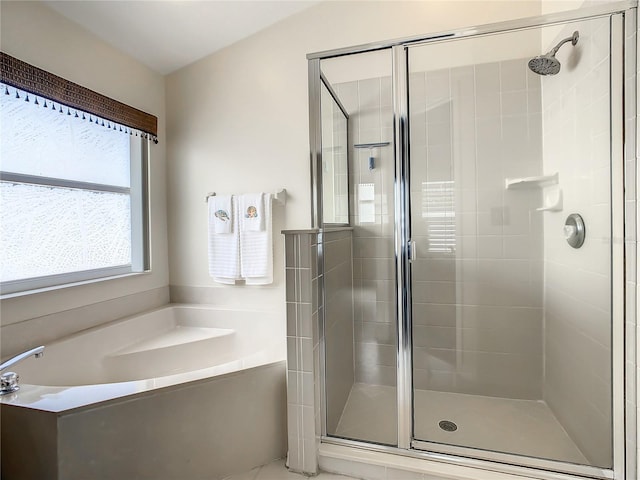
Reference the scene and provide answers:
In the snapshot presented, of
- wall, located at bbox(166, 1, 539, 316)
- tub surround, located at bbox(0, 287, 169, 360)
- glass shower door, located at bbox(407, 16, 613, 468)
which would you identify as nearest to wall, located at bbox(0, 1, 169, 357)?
tub surround, located at bbox(0, 287, 169, 360)

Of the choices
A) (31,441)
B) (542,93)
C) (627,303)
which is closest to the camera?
(31,441)

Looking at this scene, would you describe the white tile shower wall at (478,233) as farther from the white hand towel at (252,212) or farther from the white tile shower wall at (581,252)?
the white hand towel at (252,212)

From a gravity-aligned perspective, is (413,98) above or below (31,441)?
above

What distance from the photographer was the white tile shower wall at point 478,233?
1.80 metres

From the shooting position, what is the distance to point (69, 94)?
5.56 ft

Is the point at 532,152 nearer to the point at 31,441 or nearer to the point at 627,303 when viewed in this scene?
the point at 627,303

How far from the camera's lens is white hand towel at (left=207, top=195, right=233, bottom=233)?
2.21 meters

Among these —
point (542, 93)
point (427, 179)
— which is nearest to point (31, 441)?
point (427, 179)

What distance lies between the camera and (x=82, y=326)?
5.82 feet

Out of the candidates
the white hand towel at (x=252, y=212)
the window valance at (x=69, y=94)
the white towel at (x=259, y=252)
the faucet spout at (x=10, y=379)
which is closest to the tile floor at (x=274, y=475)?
the faucet spout at (x=10, y=379)

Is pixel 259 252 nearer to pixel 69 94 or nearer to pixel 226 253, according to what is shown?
pixel 226 253

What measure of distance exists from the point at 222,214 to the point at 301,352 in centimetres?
121

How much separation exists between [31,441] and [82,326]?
78cm

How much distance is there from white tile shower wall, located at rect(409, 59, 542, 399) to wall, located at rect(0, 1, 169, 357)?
5.93 feet
